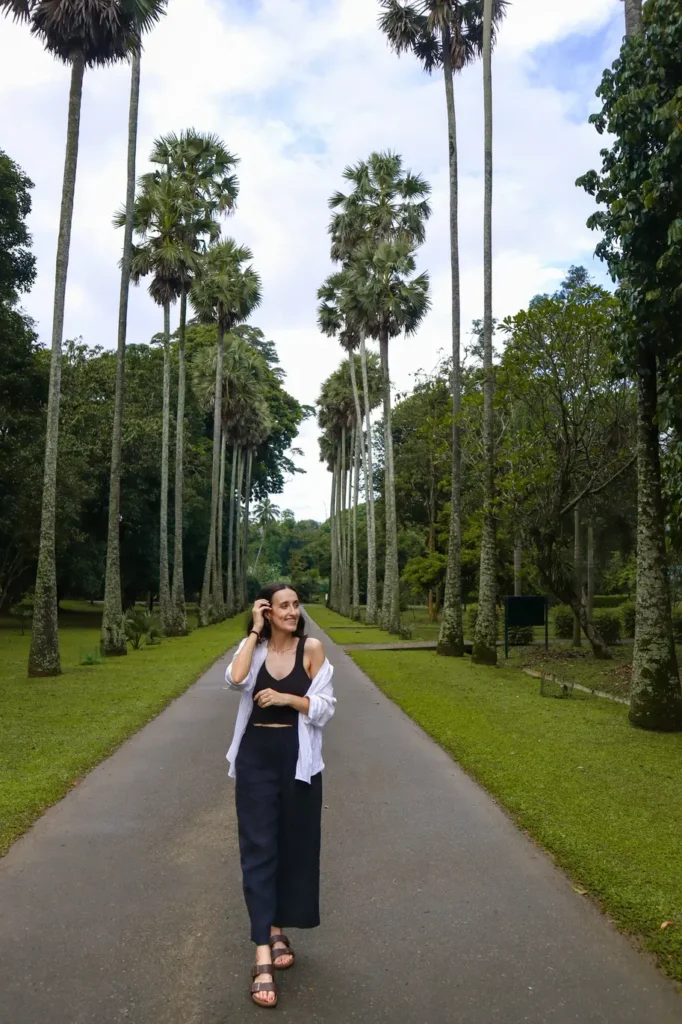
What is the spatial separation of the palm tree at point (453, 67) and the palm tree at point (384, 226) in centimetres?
863

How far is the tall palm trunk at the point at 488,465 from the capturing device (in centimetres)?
2059

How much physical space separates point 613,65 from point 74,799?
10239 millimetres

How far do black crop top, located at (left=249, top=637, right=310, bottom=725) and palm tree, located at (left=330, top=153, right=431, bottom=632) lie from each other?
97.4ft

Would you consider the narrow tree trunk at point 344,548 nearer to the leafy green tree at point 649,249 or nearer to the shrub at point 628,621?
the shrub at point 628,621

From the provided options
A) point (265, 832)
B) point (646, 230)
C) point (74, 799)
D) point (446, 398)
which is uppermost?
point (446, 398)

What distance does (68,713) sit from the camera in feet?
39.7

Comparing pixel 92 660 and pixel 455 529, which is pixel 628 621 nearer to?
pixel 455 529

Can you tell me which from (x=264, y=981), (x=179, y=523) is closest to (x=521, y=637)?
(x=179, y=523)

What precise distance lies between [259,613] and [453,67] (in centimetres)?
2505

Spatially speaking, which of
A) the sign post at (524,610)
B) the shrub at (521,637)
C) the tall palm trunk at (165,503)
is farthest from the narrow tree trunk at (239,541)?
the sign post at (524,610)

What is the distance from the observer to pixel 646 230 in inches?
397

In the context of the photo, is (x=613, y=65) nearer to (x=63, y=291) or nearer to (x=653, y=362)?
(x=653, y=362)

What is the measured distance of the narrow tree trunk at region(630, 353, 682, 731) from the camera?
11273mm

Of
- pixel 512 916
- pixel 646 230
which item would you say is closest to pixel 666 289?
pixel 646 230
